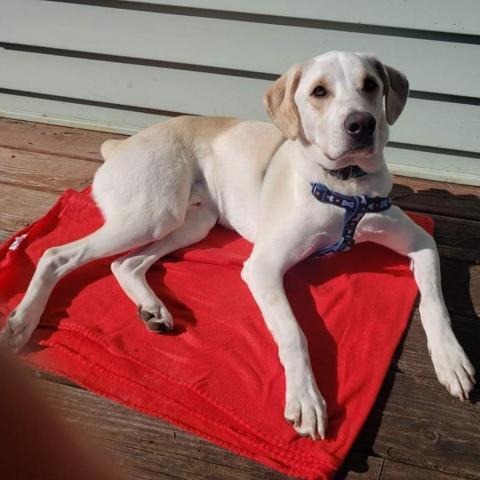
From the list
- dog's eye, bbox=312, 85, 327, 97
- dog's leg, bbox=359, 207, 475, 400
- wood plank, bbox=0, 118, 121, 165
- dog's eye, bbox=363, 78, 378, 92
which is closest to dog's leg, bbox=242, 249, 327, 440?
dog's leg, bbox=359, 207, 475, 400

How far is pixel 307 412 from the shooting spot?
82.3 inches

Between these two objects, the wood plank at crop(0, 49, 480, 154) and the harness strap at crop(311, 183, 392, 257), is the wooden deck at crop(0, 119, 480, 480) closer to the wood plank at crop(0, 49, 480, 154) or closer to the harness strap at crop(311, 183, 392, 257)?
the harness strap at crop(311, 183, 392, 257)

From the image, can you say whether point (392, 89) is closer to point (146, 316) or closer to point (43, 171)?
point (146, 316)

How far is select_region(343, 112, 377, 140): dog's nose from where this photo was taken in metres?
2.40

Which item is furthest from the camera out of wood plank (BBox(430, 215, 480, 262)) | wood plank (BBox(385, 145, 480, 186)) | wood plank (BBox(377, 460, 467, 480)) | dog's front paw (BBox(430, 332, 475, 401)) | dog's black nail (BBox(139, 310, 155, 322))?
wood plank (BBox(385, 145, 480, 186))

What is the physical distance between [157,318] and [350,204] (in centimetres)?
104

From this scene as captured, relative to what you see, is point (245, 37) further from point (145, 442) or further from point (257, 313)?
point (145, 442)

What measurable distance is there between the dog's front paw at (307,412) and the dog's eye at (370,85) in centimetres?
133

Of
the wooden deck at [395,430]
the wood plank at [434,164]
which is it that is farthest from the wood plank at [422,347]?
the wood plank at [434,164]

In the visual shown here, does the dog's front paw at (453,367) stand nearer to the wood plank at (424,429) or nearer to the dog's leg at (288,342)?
the wood plank at (424,429)

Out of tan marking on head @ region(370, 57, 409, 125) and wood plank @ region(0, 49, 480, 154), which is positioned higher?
tan marking on head @ region(370, 57, 409, 125)

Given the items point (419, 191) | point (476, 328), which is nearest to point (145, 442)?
point (476, 328)

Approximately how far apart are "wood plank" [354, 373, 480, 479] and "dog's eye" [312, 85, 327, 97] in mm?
1305

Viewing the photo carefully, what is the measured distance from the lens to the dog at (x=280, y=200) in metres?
2.42
